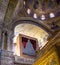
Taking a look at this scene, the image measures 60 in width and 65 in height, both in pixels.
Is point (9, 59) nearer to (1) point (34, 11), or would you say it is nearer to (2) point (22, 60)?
(2) point (22, 60)

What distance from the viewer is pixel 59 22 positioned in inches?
518

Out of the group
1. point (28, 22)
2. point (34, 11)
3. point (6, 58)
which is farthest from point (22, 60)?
point (34, 11)

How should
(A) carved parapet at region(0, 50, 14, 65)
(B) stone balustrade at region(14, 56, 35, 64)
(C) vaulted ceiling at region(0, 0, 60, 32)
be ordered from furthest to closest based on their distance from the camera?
(C) vaulted ceiling at region(0, 0, 60, 32)
(B) stone balustrade at region(14, 56, 35, 64)
(A) carved parapet at region(0, 50, 14, 65)

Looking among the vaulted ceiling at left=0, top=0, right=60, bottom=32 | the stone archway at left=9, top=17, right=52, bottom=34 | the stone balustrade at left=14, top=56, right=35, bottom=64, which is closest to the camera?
the stone balustrade at left=14, top=56, right=35, bottom=64

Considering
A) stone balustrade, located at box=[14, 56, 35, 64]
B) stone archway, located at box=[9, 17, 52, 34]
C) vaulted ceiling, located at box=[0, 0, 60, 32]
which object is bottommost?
stone balustrade, located at box=[14, 56, 35, 64]

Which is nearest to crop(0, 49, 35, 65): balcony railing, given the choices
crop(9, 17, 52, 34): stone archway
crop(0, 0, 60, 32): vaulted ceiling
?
crop(9, 17, 52, 34): stone archway

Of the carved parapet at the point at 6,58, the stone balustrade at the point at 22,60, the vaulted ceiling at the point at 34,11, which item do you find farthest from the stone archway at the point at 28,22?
the stone balustrade at the point at 22,60

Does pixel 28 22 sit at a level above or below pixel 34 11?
below

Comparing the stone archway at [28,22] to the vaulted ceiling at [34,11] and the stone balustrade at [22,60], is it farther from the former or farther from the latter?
the stone balustrade at [22,60]

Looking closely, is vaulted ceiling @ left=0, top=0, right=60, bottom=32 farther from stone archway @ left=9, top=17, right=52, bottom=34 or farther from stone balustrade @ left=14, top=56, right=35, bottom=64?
stone balustrade @ left=14, top=56, right=35, bottom=64

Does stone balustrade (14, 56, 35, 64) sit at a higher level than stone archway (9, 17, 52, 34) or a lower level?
lower

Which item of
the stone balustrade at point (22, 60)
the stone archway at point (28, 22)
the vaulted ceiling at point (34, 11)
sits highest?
the vaulted ceiling at point (34, 11)

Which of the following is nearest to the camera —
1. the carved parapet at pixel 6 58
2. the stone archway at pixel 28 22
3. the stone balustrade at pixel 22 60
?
the carved parapet at pixel 6 58

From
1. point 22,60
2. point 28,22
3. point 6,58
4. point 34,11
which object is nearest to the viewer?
point 6,58
